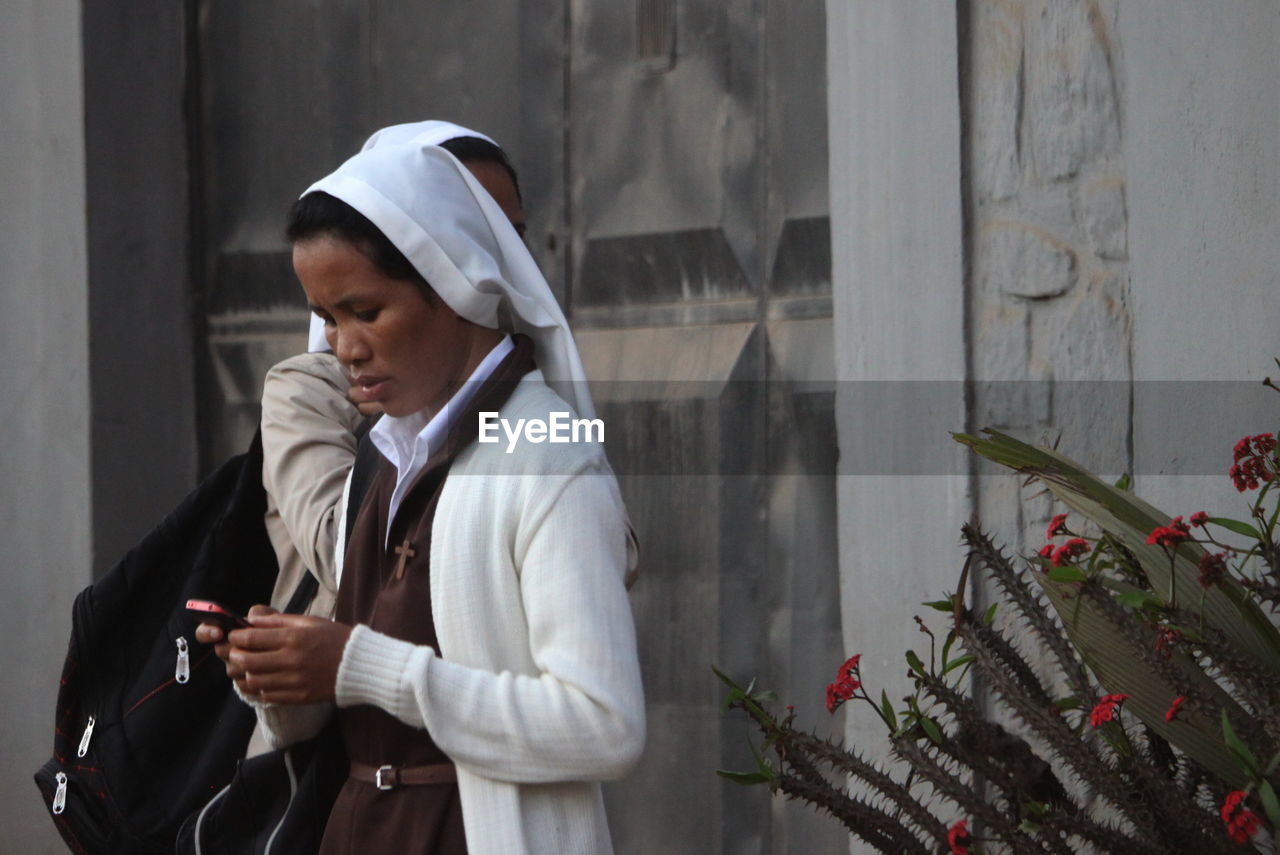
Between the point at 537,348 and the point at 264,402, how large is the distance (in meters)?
0.70

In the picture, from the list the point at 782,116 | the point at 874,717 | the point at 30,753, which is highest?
the point at 782,116

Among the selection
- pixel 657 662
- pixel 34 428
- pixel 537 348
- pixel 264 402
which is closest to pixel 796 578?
pixel 657 662

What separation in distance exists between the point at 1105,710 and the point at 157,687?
1.37 m

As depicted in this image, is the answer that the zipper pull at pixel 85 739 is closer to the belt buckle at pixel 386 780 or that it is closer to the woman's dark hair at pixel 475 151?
the belt buckle at pixel 386 780

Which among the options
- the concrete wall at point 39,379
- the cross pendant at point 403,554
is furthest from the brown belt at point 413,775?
the concrete wall at point 39,379

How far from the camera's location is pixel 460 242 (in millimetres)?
1930

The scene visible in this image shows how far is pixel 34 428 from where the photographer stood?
4.73 metres

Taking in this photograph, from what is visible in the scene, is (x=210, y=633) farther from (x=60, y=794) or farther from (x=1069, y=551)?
(x=1069, y=551)

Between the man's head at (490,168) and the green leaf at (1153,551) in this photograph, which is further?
the man's head at (490,168)

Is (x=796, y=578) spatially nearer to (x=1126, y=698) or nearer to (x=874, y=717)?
(x=874, y=717)

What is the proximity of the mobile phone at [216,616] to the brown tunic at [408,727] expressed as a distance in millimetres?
161

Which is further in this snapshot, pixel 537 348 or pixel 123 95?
pixel 123 95

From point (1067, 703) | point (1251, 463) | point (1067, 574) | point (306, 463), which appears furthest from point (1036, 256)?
point (306, 463)

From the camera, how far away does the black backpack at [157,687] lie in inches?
91.1
